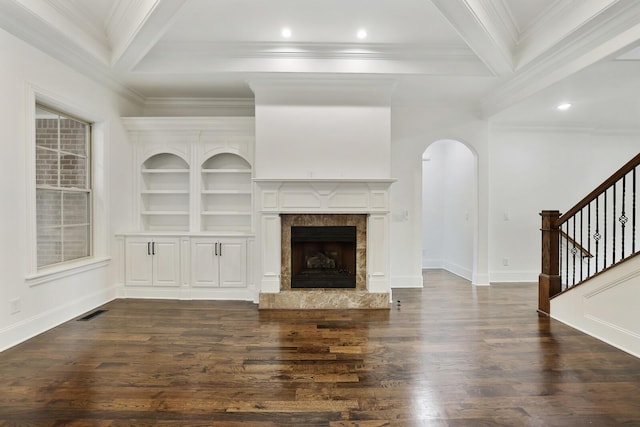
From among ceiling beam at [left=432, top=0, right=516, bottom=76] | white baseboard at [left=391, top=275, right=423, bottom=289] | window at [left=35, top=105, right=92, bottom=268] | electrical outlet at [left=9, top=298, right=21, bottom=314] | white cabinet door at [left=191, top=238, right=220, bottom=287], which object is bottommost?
white baseboard at [left=391, top=275, right=423, bottom=289]

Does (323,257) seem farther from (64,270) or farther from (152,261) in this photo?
(64,270)

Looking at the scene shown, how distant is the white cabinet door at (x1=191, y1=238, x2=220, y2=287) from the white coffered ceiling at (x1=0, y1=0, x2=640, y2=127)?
2.12m

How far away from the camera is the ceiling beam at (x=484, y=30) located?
115 inches

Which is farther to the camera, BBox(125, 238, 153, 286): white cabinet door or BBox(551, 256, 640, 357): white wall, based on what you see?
BBox(125, 238, 153, 286): white cabinet door

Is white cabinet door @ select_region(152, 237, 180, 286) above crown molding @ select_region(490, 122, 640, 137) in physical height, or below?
below

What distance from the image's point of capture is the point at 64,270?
3561 millimetres

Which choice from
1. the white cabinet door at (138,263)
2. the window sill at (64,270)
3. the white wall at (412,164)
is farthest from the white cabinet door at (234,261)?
the white wall at (412,164)

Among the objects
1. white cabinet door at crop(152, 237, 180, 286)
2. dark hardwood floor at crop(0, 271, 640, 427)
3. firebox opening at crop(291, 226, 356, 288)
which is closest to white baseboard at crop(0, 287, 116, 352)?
→ dark hardwood floor at crop(0, 271, 640, 427)

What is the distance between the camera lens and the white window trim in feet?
10.4

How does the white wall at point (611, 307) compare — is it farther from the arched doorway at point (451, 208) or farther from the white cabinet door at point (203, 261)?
the white cabinet door at point (203, 261)

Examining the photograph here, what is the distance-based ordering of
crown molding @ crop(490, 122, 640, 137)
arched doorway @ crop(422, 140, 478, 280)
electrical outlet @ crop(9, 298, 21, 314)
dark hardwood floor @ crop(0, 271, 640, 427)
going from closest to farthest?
dark hardwood floor @ crop(0, 271, 640, 427) < electrical outlet @ crop(9, 298, 21, 314) < crown molding @ crop(490, 122, 640, 137) < arched doorway @ crop(422, 140, 478, 280)

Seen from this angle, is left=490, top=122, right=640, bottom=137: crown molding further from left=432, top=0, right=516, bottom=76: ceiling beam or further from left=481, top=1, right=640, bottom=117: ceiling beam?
left=432, top=0, right=516, bottom=76: ceiling beam

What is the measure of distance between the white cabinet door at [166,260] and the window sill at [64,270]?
572 millimetres

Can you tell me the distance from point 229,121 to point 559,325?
15.2ft
